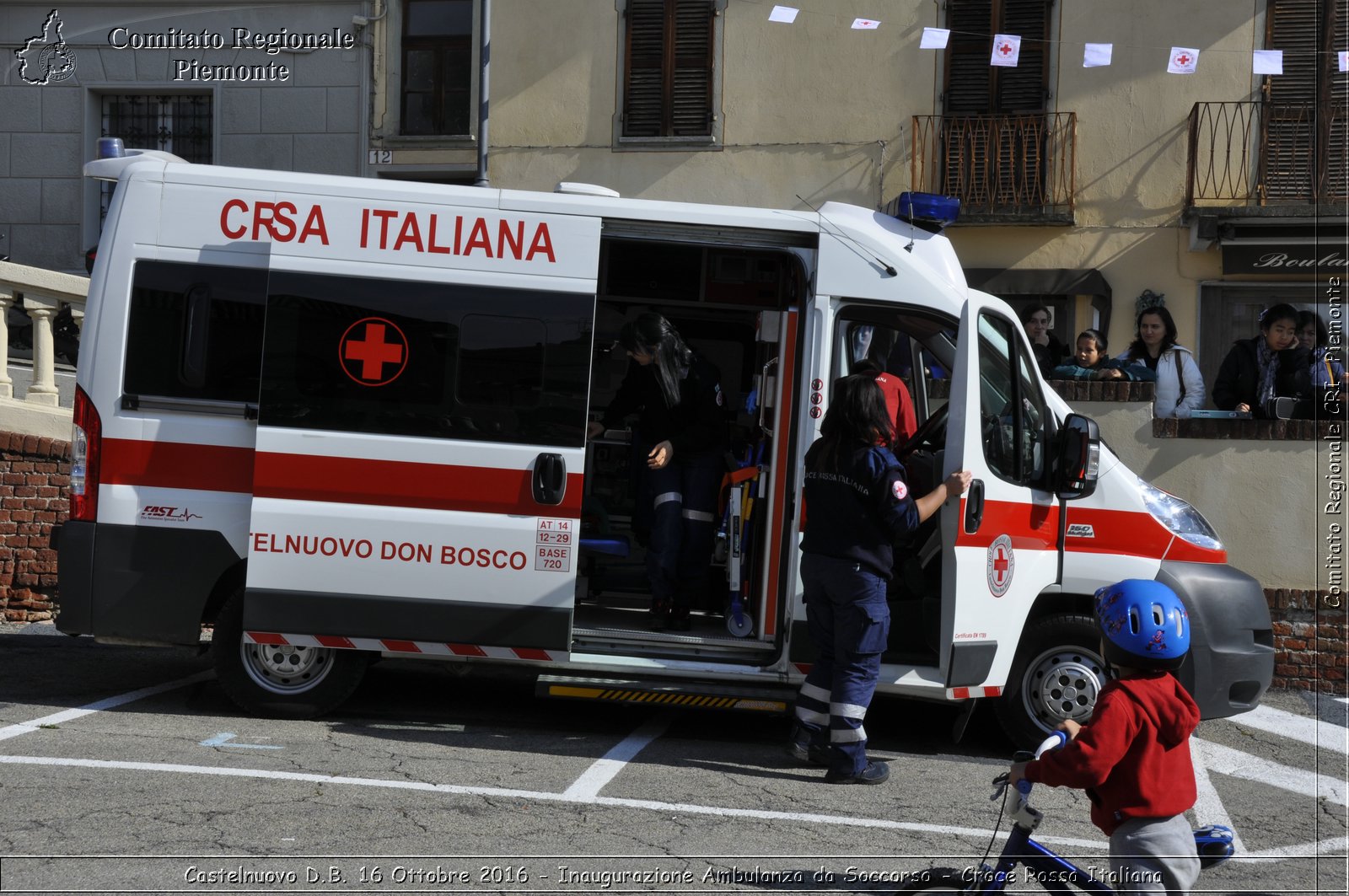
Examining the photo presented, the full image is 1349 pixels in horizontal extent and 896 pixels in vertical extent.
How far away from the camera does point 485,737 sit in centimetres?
644

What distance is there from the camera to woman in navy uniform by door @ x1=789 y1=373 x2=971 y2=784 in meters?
5.72

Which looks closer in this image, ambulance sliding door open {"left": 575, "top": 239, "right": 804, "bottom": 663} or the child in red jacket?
the child in red jacket

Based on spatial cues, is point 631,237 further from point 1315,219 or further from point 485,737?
point 1315,219

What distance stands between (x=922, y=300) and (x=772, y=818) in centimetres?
263

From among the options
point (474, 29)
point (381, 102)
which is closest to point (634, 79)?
point (474, 29)

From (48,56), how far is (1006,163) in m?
11.4

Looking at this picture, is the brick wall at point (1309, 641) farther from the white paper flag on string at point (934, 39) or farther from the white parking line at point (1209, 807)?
the white paper flag on string at point (934, 39)

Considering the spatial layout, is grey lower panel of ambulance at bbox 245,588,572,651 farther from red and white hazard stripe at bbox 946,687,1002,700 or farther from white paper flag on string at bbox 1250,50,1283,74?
white paper flag on string at bbox 1250,50,1283,74

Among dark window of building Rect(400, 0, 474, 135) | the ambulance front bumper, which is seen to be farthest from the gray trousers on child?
dark window of building Rect(400, 0, 474, 135)

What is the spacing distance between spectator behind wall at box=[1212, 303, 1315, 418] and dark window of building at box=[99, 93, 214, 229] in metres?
12.0

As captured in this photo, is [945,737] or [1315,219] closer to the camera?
[945,737]

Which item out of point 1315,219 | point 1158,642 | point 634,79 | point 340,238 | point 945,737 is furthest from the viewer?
point 634,79

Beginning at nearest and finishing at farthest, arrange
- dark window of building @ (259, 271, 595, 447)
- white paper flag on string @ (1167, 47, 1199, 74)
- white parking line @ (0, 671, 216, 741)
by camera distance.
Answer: white parking line @ (0, 671, 216, 741) < dark window of building @ (259, 271, 595, 447) < white paper flag on string @ (1167, 47, 1199, 74)

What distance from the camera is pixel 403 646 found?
6.40 metres
